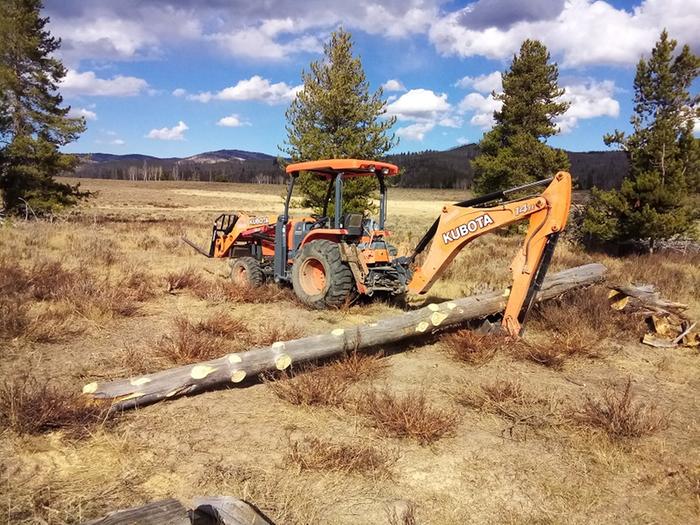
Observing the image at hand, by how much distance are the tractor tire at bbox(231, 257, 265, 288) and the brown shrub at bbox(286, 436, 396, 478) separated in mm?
5798

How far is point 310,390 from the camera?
4684mm

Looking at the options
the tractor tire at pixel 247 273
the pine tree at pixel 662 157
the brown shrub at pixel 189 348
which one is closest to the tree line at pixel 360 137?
the pine tree at pixel 662 157

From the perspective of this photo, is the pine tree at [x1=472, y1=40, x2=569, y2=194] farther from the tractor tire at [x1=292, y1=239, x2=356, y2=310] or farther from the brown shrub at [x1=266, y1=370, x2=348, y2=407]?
the brown shrub at [x1=266, y1=370, x2=348, y2=407]

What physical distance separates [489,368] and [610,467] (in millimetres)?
2207

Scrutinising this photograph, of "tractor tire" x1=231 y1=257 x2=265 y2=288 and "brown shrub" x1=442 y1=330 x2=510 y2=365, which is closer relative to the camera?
"brown shrub" x1=442 y1=330 x2=510 y2=365

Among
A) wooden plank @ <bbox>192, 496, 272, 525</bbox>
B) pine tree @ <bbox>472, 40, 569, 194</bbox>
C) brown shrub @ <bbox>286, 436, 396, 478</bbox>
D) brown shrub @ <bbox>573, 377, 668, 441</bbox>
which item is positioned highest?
pine tree @ <bbox>472, 40, 569, 194</bbox>

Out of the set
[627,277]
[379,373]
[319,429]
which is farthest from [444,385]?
[627,277]

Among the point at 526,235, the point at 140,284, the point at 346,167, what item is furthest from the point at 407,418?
the point at 140,284

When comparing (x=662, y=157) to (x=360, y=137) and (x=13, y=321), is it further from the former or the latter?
(x=13, y=321)

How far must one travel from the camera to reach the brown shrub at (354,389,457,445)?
4137 mm

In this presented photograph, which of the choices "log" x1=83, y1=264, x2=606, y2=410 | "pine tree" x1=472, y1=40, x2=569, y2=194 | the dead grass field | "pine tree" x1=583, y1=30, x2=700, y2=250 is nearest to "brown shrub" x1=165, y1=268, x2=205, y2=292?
the dead grass field

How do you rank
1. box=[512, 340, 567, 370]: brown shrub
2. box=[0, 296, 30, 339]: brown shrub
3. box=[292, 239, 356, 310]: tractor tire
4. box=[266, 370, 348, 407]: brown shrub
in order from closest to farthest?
box=[266, 370, 348, 407]: brown shrub, box=[0, 296, 30, 339]: brown shrub, box=[512, 340, 567, 370]: brown shrub, box=[292, 239, 356, 310]: tractor tire

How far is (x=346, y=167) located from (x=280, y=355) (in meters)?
3.61

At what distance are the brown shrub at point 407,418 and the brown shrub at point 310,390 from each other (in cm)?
22
